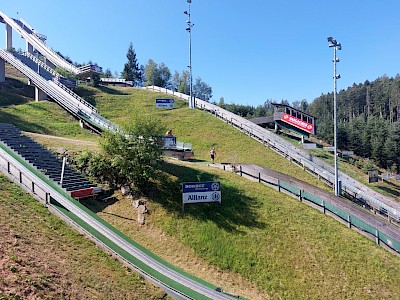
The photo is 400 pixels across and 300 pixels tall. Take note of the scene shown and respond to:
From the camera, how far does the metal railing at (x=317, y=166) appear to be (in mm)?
25688

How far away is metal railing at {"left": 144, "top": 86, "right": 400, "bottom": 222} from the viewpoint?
25.7 meters

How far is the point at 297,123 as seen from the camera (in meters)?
42.9

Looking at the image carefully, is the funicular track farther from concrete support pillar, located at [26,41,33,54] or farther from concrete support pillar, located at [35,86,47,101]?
concrete support pillar, located at [26,41,33,54]

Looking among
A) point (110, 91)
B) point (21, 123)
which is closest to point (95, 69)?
point (110, 91)

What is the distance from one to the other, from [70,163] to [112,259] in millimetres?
9440

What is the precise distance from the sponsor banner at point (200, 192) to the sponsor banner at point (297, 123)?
88.5 feet

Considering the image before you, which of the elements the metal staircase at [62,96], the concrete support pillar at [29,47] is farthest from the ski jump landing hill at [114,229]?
the concrete support pillar at [29,47]

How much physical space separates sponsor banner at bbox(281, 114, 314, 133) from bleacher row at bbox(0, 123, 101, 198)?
103 ft

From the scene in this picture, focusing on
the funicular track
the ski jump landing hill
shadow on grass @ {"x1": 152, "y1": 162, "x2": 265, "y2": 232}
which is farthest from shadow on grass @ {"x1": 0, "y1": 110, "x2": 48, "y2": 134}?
shadow on grass @ {"x1": 152, "y1": 162, "x2": 265, "y2": 232}

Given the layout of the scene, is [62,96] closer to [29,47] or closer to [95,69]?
[95,69]

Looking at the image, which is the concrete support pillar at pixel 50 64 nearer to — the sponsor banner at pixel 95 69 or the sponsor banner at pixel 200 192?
the sponsor banner at pixel 95 69

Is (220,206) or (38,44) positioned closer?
(220,206)

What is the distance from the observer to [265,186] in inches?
902

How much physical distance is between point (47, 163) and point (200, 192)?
9587mm
